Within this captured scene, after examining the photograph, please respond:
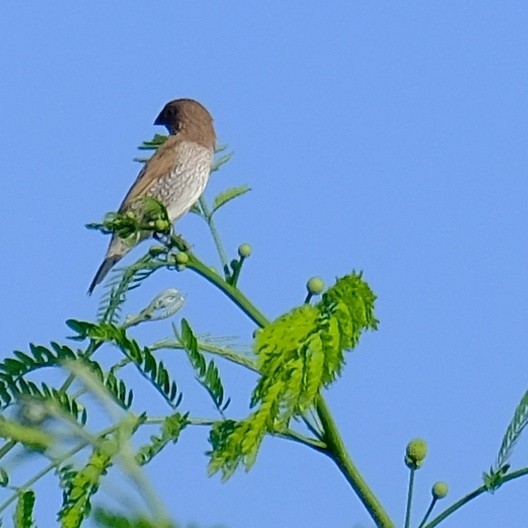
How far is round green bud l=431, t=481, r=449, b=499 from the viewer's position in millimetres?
2125

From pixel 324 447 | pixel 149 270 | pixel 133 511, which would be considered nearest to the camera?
pixel 133 511

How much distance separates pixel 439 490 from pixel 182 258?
Answer: 774 mm

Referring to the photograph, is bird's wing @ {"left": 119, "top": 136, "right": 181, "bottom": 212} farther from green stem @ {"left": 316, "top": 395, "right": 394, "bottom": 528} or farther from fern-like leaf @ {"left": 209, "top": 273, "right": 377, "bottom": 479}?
fern-like leaf @ {"left": 209, "top": 273, "right": 377, "bottom": 479}

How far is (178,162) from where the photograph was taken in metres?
7.14

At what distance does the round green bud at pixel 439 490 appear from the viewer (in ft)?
6.97

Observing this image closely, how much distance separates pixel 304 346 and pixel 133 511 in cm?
32

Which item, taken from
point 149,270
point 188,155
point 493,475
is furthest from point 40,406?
point 188,155

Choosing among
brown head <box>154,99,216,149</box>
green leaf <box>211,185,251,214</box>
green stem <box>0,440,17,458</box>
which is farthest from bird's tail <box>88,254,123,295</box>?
green stem <box>0,440,17,458</box>

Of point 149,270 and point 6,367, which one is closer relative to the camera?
Answer: point 6,367

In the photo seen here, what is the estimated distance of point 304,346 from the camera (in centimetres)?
163

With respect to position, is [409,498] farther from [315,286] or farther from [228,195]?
[228,195]

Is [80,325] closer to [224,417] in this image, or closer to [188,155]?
[224,417]

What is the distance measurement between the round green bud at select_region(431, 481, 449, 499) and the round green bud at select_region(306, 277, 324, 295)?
0.36 meters

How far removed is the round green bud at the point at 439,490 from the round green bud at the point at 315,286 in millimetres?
360
